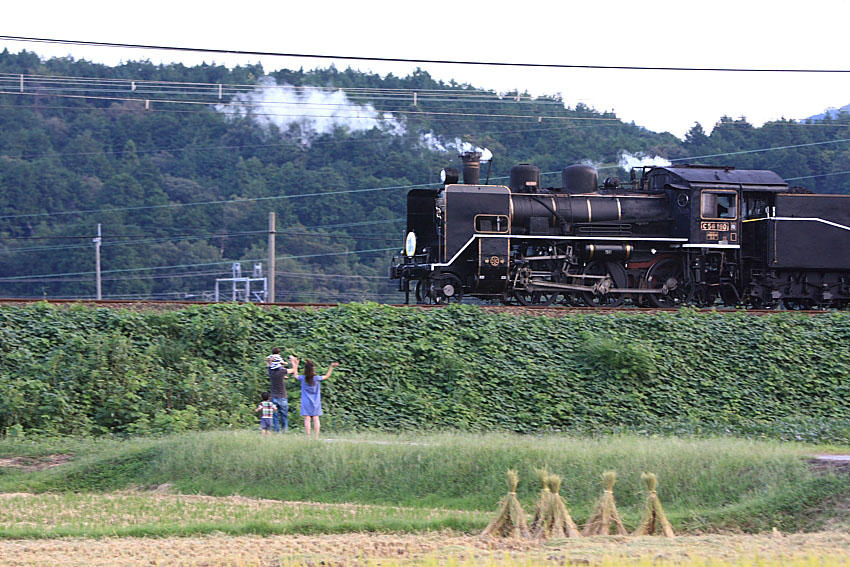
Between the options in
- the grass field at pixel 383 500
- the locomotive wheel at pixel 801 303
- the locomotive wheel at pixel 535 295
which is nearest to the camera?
the grass field at pixel 383 500

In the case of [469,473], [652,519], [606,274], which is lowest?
[469,473]

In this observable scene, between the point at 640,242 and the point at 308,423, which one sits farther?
the point at 640,242

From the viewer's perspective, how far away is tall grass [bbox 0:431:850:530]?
37.9ft

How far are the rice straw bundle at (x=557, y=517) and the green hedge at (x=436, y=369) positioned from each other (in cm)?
724

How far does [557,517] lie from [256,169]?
56354mm

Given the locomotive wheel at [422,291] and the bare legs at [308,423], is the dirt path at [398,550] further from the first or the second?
the locomotive wheel at [422,291]

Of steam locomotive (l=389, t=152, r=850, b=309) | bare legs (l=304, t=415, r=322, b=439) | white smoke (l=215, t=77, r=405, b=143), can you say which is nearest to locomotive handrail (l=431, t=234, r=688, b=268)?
steam locomotive (l=389, t=152, r=850, b=309)

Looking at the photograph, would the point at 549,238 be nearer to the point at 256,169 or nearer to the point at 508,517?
the point at 508,517

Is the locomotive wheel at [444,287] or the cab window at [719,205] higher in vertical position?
the cab window at [719,205]

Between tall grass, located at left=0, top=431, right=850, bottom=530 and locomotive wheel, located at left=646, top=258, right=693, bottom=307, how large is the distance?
32.3ft

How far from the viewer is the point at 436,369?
61.0 ft

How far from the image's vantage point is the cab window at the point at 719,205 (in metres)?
23.5

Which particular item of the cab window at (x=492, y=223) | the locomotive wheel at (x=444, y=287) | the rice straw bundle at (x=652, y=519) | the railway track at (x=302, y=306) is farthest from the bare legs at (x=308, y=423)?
the cab window at (x=492, y=223)

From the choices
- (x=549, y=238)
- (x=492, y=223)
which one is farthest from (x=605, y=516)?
(x=549, y=238)
